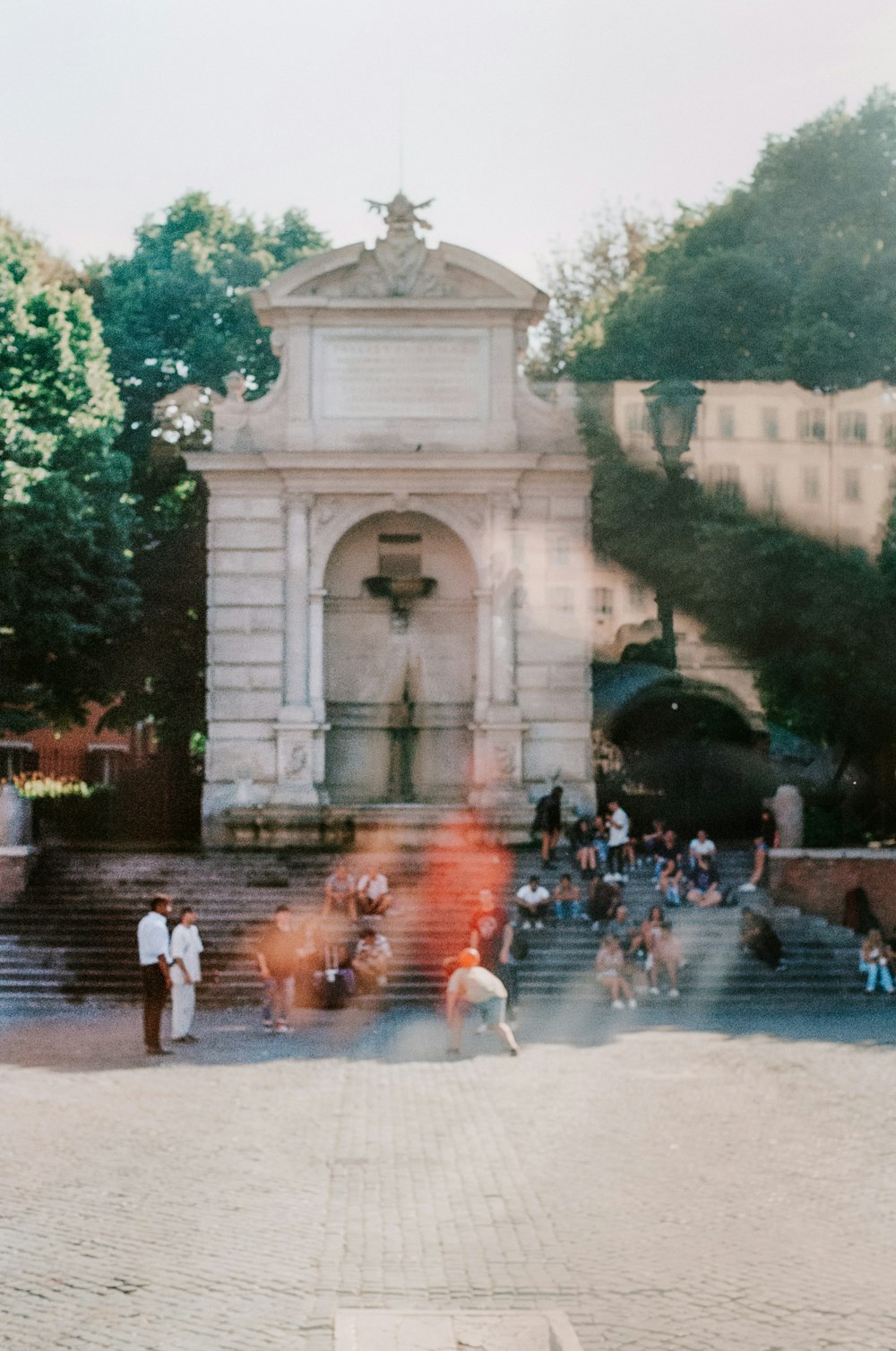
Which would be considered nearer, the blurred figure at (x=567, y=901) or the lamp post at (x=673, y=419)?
the lamp post at (x=673, y=419)

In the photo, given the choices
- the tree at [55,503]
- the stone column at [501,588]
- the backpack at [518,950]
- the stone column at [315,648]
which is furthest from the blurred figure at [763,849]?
the tree at [55,503]

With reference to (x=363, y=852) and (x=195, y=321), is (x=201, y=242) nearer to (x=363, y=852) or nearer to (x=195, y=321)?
(x=195, y=321)

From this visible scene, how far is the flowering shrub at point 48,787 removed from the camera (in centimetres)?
3838

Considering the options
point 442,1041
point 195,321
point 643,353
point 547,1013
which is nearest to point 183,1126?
point 442,1041

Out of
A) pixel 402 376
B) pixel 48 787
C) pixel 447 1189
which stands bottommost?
pixel 447 1189

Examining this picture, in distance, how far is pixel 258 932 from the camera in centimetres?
2623

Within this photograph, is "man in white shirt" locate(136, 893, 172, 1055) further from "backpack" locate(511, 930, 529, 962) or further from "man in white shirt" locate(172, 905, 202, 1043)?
"backpack" locate(511, 930, 529, 962)

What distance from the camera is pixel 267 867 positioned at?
28969 millimetres

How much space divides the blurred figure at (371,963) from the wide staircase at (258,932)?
267 millimetres

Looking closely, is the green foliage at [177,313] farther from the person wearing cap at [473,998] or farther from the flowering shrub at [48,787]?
the person wearing cap at [473,998]

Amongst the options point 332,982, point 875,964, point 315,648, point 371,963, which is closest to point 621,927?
point 875,964

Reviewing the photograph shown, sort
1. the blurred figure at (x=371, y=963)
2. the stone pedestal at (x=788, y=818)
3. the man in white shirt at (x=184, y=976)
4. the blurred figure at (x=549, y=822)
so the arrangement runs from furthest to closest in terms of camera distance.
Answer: the blurred figure at (x=549, y=822) < the stone pedestal at (x=788, y=818) < the blurred figure at (x=371, y=963) < the man in white shirt at (x=184, y=976)

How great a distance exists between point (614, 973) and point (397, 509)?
11.9m

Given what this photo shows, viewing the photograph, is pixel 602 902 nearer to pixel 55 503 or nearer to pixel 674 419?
pixel 674 419
